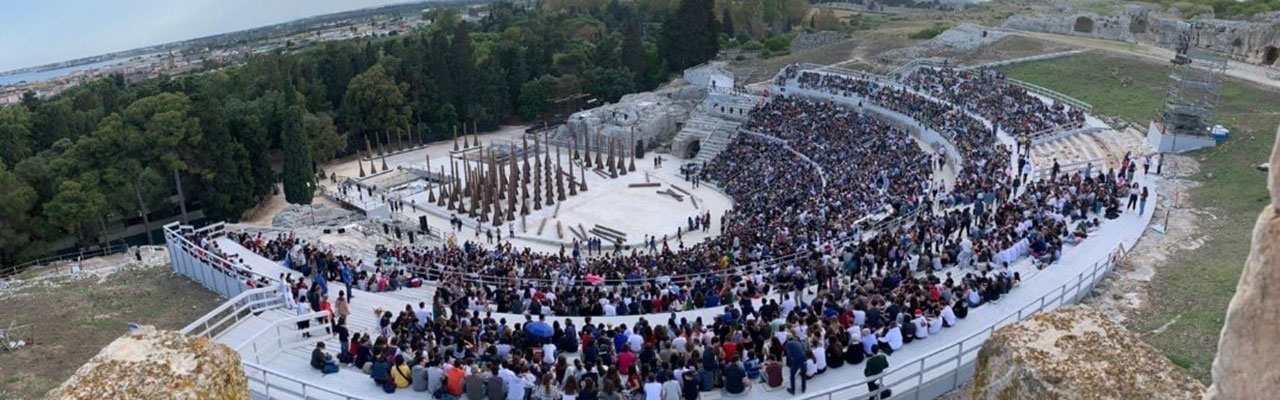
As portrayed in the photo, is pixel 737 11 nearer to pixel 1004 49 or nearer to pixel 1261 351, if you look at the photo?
pixel 1004 49

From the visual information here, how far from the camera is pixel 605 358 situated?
53.5 feet

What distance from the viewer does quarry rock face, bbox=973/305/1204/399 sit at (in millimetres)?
10188

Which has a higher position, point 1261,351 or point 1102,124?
point 1261,351

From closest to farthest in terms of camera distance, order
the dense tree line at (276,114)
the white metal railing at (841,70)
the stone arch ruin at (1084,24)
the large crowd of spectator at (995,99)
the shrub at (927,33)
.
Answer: the large crowd of spectator at (995,99) < the dense tree line at (276,114) < the white metal railing at (841,70) < the stone arch ruin at (1084,24) < the shrub at (927,33)

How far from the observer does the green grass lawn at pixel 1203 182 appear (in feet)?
56.9

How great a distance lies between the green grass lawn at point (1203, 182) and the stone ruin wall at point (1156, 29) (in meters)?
7.42

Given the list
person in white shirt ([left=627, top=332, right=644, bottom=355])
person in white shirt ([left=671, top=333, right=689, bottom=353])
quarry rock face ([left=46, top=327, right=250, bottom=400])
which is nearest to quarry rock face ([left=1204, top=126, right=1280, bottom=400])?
person in white shirt ([left=671, top=333, right=689, bottom=353])

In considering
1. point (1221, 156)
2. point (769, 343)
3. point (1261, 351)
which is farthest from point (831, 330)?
point (1221, 156)

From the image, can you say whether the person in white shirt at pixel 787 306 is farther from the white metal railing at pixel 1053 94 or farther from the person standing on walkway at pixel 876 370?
the white metal railing at pixel 1053 94

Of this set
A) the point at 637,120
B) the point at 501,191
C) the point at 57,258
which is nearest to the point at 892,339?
the point at 501,191

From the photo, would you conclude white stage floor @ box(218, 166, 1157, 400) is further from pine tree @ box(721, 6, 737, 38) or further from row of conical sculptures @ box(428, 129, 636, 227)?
pine tree @ box(721, 6, 737, 38)

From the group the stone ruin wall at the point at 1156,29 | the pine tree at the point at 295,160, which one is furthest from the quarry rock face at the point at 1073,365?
the stone ruin wall at the point at 1156,29

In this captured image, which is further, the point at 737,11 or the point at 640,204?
the point at 737,11

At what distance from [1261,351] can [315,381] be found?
15533mm
